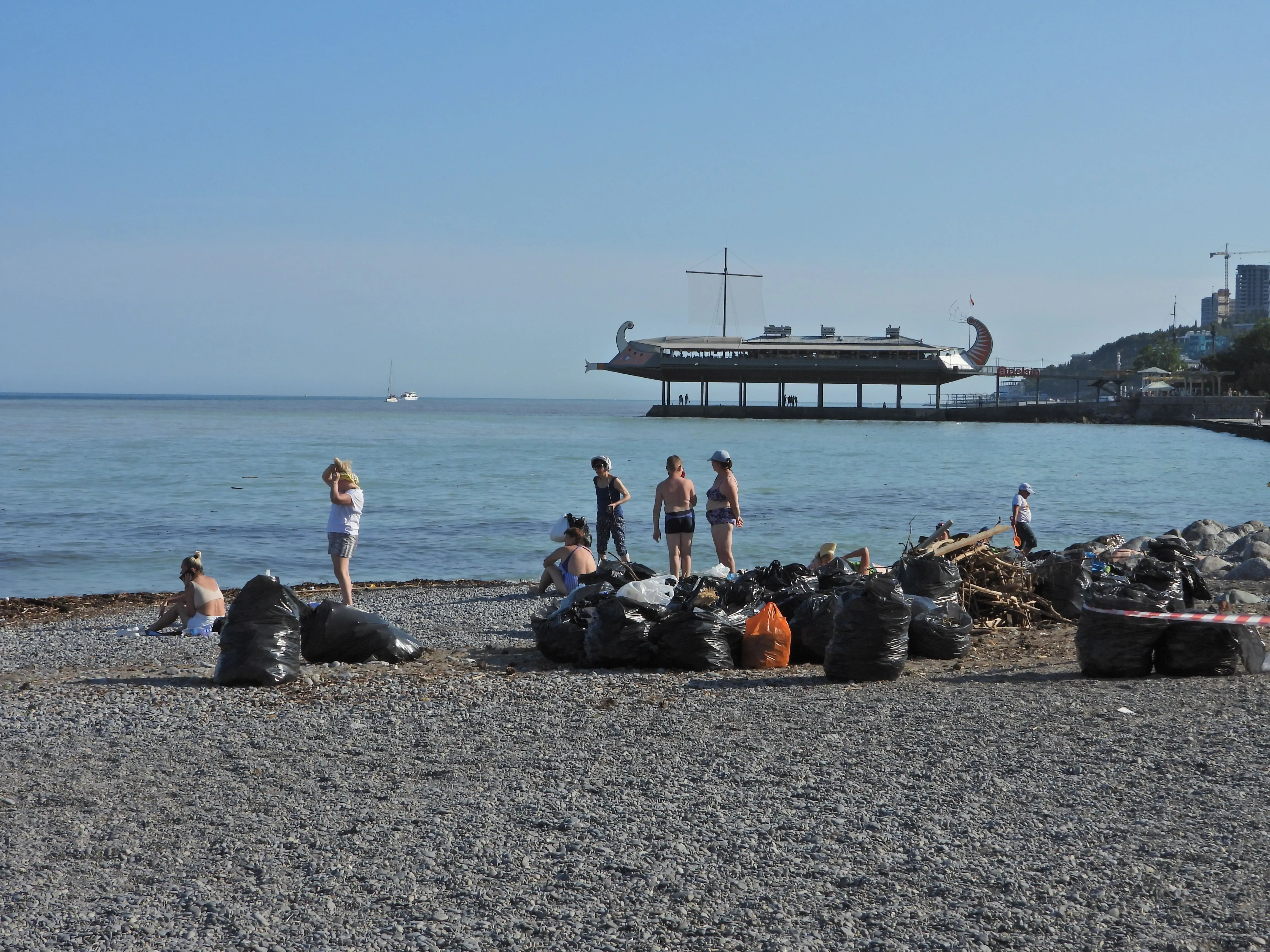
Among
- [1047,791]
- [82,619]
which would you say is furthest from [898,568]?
[82,619]

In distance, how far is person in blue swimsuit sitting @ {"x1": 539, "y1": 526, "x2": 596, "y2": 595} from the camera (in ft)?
35.3

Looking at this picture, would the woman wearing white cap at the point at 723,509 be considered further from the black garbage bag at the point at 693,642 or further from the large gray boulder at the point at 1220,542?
the large gray boulder at the point at 1220,542

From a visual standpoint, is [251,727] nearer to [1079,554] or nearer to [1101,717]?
[1101,717]

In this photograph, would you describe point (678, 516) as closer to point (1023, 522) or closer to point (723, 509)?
point (723, 509)

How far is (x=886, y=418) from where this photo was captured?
88562mm

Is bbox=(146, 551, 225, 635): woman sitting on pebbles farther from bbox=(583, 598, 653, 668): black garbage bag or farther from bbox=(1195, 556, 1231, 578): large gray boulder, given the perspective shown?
bbox=(1195, 556, 1231, 578): large gray boulder

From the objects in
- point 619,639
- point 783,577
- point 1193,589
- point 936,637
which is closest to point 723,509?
point 783,577

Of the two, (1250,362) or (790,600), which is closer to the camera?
(790,600)

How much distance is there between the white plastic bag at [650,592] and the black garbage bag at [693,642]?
0.33 meters

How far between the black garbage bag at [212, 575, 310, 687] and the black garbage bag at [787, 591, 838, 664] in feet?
10.2

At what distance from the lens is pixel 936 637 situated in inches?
301

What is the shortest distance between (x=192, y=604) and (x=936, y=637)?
572cm

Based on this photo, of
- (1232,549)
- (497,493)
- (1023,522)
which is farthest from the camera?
(497,493)

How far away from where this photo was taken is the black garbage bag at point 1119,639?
6.66 meters
